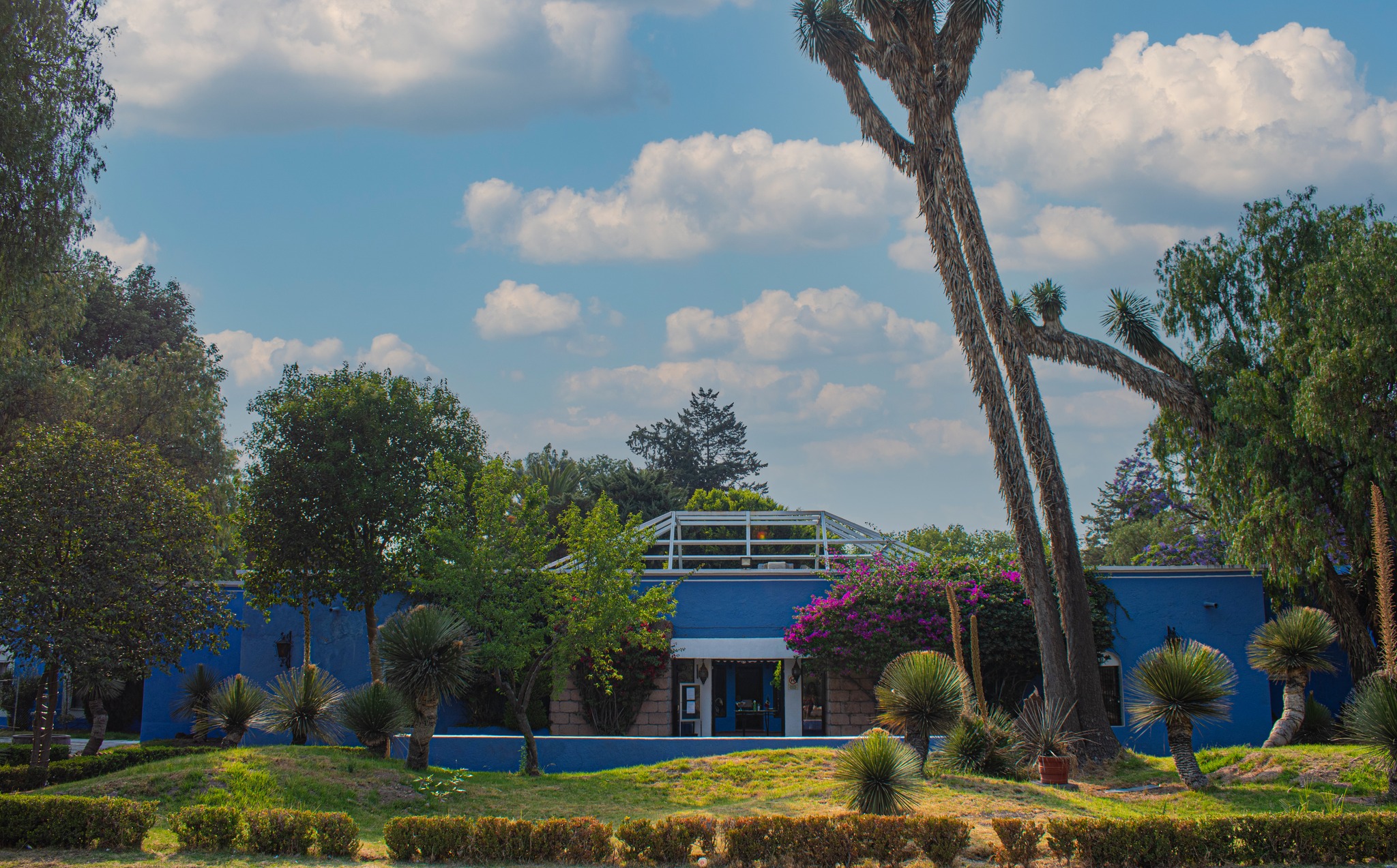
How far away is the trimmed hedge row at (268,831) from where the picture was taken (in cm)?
945

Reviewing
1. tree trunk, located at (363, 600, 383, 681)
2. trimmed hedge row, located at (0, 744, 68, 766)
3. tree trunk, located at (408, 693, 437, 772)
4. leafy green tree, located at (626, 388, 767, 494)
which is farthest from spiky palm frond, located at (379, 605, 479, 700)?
leafy green tree, located at (626, 388, 767, 494)

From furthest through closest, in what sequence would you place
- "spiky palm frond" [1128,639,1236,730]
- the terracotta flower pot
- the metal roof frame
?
the metal roof frame
the terracotta flower pot
"spiky palm frond" [1128,639,1236,730]

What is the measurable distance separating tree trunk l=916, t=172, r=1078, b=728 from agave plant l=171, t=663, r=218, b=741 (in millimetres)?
16563

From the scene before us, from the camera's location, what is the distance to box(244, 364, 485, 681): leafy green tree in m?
18.8

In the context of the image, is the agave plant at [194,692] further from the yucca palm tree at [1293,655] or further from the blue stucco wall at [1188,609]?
the yucca palm tree at [1293,655]

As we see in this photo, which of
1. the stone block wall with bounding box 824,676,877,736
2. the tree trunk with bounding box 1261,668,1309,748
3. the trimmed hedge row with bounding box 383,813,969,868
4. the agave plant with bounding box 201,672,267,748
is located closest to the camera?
the trimmed hedge row with bounding box 383,813,969,868

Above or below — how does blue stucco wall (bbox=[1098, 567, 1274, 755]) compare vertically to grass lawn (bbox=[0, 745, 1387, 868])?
above

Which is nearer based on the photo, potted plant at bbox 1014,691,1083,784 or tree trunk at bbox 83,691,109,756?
potted plant at bbox 1014,691,1083,784

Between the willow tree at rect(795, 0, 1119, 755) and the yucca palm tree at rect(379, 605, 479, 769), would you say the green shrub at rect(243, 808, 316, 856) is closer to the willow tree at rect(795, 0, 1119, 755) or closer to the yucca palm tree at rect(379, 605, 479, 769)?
the yucca palm tree at rect(379, 605, 479, 769)

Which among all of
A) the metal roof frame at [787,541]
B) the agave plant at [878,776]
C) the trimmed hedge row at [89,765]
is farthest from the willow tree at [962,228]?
the trimmed hedge row at [89,765]

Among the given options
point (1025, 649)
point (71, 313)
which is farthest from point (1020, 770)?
point (71, 313)

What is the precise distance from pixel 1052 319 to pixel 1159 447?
427cm

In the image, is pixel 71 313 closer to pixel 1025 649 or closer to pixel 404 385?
pixel 404 385

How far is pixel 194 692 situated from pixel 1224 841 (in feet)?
66.6
